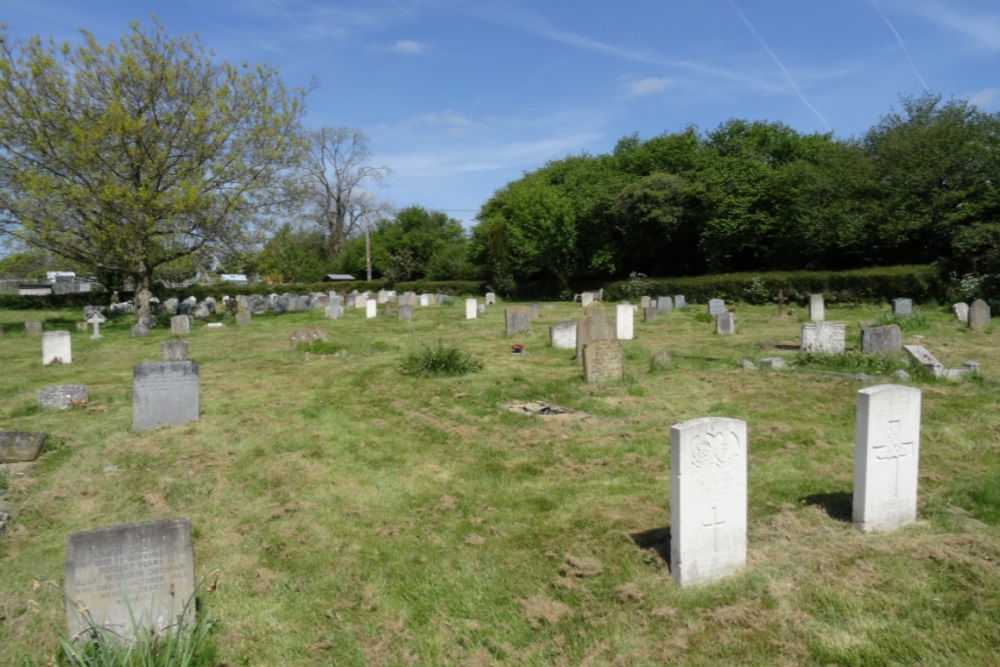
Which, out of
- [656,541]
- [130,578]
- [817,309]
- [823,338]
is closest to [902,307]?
[817,309]

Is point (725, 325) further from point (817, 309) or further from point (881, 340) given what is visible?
point (881, 340)

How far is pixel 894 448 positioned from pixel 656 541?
212 cm

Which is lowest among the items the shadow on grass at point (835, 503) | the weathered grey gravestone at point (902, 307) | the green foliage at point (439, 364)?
the shadow on grass at point (835, 503)

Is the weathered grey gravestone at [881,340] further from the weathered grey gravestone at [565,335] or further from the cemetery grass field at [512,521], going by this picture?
the weathered grey gravestone at [565,335]

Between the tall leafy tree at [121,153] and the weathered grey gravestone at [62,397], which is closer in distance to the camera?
the weathered grey gravestone at [62,397]

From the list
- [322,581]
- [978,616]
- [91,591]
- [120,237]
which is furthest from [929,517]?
[120,237]

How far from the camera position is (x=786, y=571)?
15.8ft

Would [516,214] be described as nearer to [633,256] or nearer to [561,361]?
[633,256]

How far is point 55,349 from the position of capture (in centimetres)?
1675

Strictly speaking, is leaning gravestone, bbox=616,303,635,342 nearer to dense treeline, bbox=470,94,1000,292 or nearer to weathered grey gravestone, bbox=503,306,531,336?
weathered grey gravestone, bbox=503,306,531,336

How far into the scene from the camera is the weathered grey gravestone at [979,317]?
58.1 ft

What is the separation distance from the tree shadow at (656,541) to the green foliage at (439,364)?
7.77m

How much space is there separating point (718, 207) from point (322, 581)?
119ft

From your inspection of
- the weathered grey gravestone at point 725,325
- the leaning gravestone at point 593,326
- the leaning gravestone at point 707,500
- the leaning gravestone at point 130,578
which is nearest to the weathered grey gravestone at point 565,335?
the leaning gravestone at point 593,326
